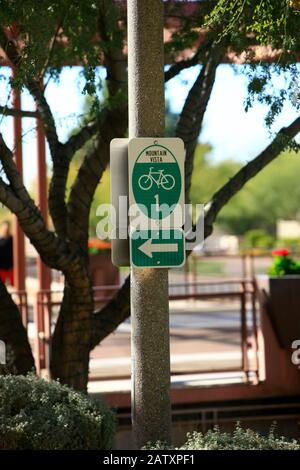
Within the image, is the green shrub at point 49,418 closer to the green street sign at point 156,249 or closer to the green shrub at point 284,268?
the green street sign at point 156,249

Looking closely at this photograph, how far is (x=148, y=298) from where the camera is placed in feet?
16.5

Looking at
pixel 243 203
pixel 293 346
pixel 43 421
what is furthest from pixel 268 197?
pixel 43 421

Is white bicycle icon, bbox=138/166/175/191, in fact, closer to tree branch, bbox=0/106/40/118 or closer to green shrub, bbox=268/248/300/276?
tree branch, bbox=0/106/40/118

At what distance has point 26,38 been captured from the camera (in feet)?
23.2

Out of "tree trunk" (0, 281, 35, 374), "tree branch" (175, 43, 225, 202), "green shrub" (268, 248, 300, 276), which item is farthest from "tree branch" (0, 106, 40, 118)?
"green shrub" (268, 248, 300, 276)

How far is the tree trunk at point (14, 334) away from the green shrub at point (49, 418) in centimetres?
183

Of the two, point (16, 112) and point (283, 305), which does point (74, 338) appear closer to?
point (16, 112)

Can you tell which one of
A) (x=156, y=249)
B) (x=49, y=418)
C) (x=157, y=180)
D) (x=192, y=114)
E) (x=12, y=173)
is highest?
(x=192, y=114)

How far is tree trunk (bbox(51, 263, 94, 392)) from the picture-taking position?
7734 mm

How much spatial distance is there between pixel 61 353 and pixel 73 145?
6.10ft

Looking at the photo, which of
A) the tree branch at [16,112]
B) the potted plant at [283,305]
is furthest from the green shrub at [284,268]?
the tree branch at [16,112]

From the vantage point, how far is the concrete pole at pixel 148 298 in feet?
16.6

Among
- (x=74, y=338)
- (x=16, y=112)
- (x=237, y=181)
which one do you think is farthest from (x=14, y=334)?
(x=237, y=181)

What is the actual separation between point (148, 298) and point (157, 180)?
2.20 ft
